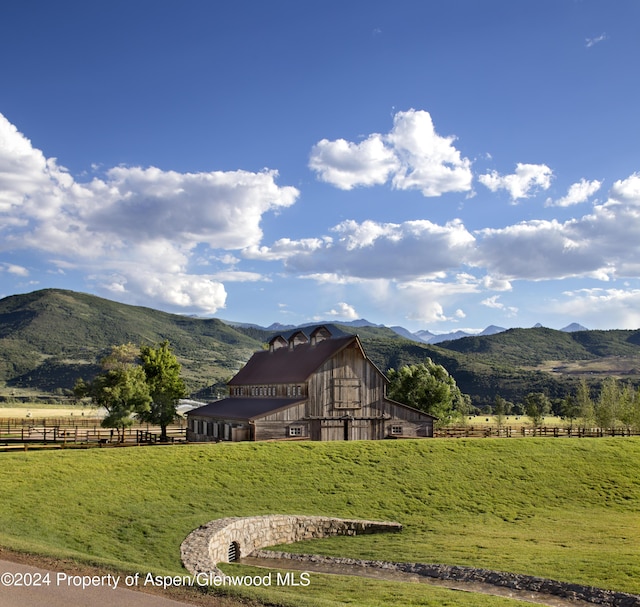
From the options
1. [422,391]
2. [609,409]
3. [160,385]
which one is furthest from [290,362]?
[609,409]

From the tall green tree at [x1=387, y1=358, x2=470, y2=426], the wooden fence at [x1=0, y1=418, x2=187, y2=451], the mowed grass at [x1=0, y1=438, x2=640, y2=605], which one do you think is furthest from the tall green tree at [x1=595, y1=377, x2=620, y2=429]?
the wooden fence at [x1=0, y1=418, x2=187, y2=451]

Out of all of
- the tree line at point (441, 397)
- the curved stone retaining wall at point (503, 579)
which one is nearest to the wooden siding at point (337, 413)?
the tree line at point (441, 397)

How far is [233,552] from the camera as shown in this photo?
2658cm

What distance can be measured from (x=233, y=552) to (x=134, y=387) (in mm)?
32400

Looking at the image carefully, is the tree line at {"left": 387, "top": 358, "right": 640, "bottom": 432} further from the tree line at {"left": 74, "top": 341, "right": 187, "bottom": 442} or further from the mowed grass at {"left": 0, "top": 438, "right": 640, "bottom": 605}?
the tree line at {"left": 74, "top": 341, "right": 187, "bottom": 442}

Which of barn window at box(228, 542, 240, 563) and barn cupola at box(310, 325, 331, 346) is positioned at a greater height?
barn cupola at box(310, 325, 331, 346)

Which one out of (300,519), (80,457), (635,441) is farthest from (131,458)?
(635,441)

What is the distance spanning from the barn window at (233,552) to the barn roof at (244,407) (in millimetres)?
26523

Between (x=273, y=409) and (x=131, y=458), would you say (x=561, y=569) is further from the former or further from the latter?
(x=273, y=409)

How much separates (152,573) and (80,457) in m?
22.1

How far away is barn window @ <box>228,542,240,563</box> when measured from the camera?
26.4 meters

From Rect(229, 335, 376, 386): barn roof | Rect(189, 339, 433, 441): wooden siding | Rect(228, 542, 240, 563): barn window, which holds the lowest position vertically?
Rect(228, 542, 240, 563): barn window

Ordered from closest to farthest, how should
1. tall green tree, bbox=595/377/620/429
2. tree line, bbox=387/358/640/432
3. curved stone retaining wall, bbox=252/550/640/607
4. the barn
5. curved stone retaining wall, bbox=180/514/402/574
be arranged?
curved stone retaining wall, bbox=252/550/640/607, curved stone retaining wall, bbox=180/514/402/574, the barn, tree line, bbox=387/358/640/432, tall green tree, bbox=595/377/620/429

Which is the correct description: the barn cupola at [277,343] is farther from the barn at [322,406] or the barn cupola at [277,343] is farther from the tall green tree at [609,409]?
the tall green tree at [609,409]
